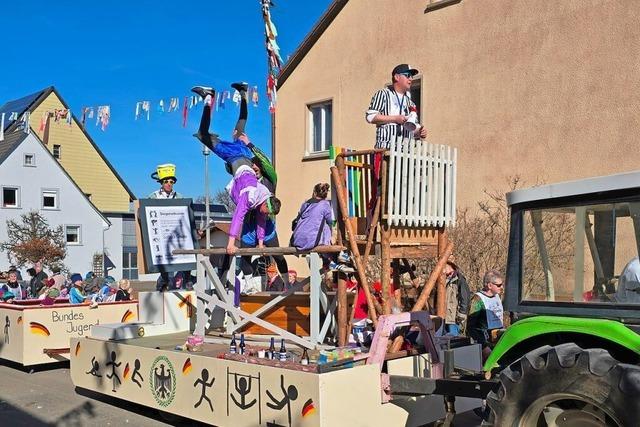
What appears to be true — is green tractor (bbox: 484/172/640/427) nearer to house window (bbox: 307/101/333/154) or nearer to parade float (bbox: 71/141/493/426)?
parade float (bbox: 71/141/493/426)

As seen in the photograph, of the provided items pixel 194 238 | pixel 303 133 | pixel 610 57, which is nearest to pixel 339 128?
pixel 303 133

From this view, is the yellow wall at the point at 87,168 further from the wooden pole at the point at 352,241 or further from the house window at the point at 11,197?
the wooden pole at the point at 352,241

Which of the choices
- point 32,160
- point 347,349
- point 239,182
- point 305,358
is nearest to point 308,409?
point 305,358

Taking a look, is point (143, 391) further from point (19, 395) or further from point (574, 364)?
point (574, 364)

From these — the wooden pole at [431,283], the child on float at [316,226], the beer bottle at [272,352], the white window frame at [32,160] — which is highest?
the white window frame at [32,160]

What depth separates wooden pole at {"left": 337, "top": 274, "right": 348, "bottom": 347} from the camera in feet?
18.1

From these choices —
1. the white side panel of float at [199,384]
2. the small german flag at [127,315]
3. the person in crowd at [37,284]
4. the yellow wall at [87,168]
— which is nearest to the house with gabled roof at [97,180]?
the yellow wall at [87,168]

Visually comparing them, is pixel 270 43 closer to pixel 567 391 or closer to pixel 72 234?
pixel 567 391

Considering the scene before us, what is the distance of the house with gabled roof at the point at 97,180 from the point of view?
129 ft

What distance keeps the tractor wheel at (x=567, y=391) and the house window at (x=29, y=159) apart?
35.8 metres

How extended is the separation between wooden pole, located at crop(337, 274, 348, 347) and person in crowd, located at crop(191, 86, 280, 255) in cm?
134

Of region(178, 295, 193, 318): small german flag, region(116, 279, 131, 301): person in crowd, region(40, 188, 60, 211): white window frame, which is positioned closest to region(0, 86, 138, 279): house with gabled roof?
region(40, 188, 60, 211): white window frame

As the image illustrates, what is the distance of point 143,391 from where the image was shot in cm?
655

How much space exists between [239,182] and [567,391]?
13.3 feet
